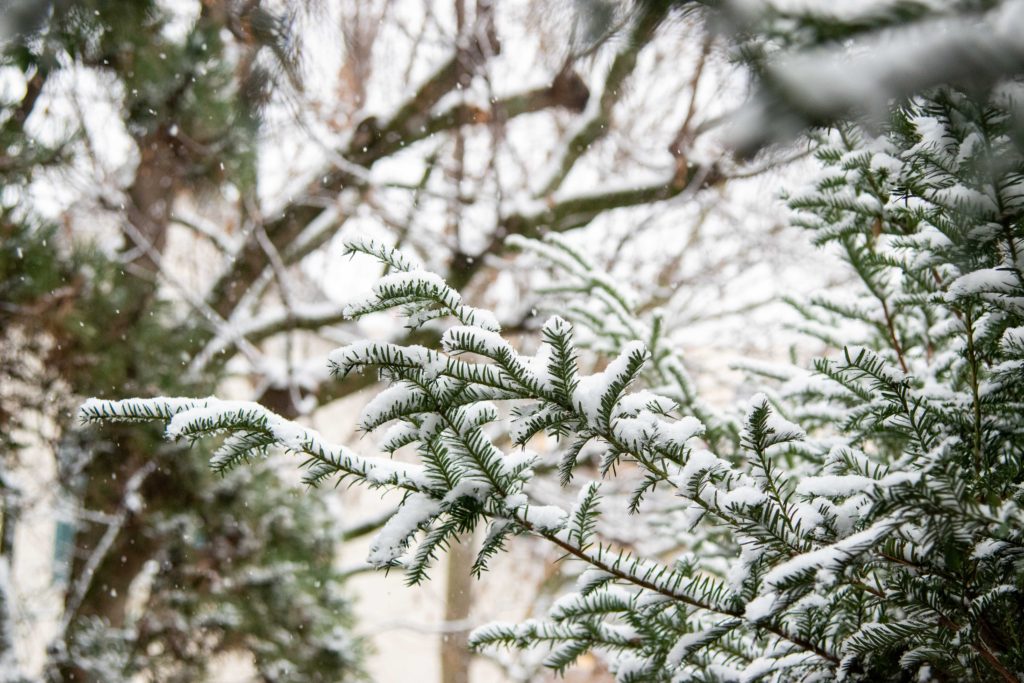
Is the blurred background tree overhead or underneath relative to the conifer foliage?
overhead

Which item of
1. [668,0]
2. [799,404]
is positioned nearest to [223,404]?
[668,0]

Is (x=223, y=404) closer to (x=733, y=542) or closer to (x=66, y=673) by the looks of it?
(x=733, y=542)

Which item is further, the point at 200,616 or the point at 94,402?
the point at 200,616

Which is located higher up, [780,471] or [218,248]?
[218,248]

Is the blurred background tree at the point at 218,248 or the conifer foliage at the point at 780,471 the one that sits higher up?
the blurred background tree at the point at 218,248

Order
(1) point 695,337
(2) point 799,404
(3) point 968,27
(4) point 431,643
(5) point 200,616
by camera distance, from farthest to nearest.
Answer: (4) point 431,643
(1) point 695,337
(5) point 200,616
(2) point 799,404
(3) point 968,27

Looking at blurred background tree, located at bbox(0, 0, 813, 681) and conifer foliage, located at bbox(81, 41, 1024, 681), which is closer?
conifer foliage, located at bbox(81, 41, 1024, 681)

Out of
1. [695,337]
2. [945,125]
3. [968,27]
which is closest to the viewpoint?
[968,27]

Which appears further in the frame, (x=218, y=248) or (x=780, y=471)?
(x=218, y=248)

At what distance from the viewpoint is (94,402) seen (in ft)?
3.14

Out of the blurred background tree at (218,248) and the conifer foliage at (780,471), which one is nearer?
the conifer foliage at (780,471)

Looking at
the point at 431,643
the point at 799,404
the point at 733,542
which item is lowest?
the point at 733,542

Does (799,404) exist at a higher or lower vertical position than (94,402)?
higher

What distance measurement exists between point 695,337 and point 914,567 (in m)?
6.12
